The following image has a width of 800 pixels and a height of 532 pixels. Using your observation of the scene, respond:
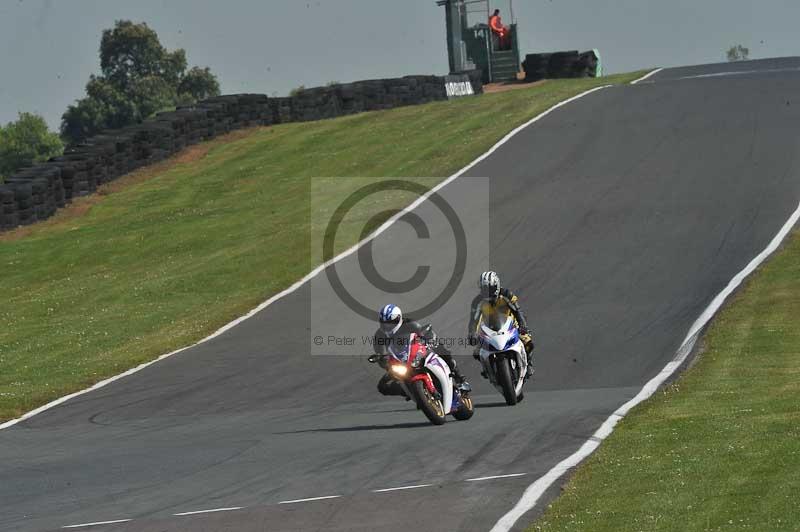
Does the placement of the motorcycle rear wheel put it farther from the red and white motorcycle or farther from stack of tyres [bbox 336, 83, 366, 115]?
stack of tyres [bbox 336, 83, 366, 115]

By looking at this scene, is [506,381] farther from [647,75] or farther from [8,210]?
[647,75]

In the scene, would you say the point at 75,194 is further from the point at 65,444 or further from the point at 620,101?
the point at 65,444

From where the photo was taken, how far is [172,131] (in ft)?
132

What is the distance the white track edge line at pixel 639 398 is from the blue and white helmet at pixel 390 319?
8.32 feet

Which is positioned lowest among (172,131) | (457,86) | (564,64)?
(172,131)

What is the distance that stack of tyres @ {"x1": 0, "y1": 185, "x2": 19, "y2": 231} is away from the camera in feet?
108

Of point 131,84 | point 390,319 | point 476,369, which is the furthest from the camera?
point 131,84

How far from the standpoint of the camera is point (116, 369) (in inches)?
769

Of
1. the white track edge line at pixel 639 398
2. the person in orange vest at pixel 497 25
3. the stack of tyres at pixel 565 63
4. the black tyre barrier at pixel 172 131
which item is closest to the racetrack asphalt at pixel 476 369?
the white track edge line at pixel 639 398

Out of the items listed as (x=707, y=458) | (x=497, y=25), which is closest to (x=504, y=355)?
(x=707, y=458)

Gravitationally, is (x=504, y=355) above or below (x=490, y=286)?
below

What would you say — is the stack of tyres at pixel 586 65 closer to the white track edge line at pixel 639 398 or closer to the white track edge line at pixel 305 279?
the white track edge line at pixel 305 279

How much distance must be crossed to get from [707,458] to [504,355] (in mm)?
5102

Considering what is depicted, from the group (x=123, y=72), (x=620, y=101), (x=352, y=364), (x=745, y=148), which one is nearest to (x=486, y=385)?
(x=352, y=364)
